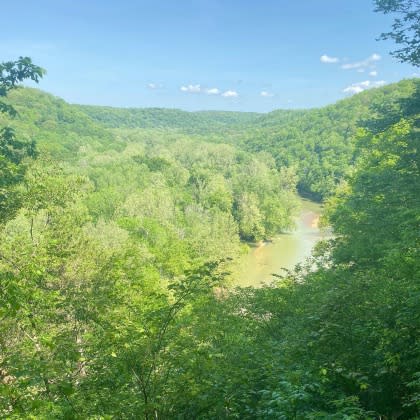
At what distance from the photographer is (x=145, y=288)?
26.8 meters


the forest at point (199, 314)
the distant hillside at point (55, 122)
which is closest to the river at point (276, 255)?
the forest at point (199, 314)

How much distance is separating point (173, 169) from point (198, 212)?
2562 cm

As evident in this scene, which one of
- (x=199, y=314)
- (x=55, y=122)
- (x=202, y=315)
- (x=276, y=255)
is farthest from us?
(x=55, y=122)

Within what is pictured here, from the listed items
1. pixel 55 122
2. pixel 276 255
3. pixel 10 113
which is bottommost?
pixel 276 255

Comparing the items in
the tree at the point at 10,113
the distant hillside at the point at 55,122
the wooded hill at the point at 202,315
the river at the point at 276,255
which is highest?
the distant hillside at the point at 55,122

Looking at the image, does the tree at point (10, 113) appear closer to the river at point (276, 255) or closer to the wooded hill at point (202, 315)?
the wooded hill at point (202, 315)

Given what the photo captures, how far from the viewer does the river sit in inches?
1941

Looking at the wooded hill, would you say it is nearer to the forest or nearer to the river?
the forest

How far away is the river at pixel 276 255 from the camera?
49.3m

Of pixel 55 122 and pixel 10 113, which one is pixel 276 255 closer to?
pixel 10 113

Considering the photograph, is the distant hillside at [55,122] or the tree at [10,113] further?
the distant hillside at [55,122]

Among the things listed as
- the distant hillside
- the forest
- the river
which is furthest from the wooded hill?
the distant hillside

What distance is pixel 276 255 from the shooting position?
60.1m

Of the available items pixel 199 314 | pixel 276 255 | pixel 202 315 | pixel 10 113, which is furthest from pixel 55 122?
pixel 202 315
